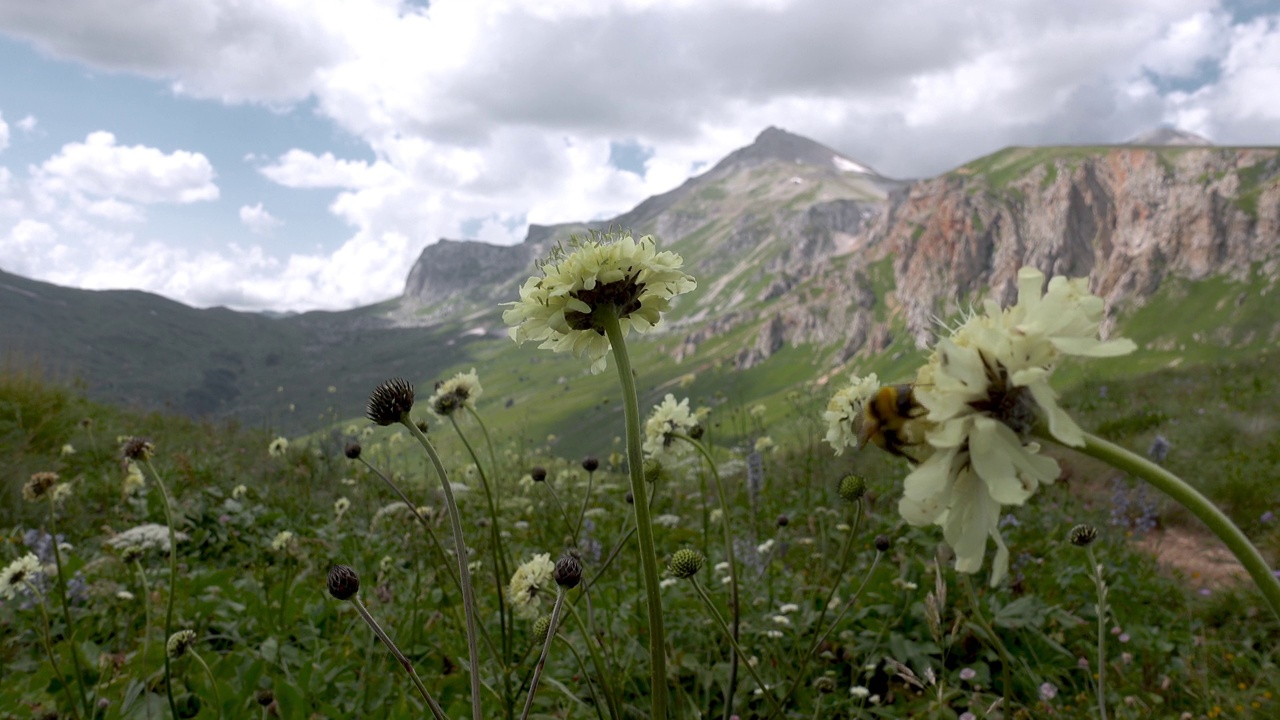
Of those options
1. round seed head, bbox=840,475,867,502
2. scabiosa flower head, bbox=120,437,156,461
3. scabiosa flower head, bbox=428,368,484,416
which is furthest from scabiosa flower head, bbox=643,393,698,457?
scabiosa flower head, bbox=120,437,156,461

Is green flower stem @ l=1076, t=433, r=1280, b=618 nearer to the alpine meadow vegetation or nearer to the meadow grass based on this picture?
the alpine meadow vegetation

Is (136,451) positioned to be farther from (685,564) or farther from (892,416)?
(892,416)

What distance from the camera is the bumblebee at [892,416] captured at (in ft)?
4.49

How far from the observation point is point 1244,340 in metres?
134

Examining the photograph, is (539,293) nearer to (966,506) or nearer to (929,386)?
(929,386)

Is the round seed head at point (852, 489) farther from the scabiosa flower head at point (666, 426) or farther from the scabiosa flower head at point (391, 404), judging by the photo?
the scabiosa flower head at point (391, 404)

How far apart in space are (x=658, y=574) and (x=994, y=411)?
1764mm

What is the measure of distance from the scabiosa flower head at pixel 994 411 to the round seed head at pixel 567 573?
37.9 inches

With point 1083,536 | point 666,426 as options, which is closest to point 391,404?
point 666,426

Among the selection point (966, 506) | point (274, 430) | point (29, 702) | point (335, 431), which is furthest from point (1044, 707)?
point (274, 430)

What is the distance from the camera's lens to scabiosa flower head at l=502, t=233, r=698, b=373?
201 centimetres

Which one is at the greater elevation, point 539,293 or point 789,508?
point 539,293

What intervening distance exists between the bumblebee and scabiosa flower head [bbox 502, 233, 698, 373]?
81cm

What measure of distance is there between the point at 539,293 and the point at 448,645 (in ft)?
9.51
